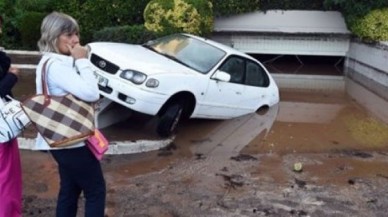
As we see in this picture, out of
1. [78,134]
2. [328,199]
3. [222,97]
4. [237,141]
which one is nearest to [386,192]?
[328,199]

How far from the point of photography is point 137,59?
8.02 m

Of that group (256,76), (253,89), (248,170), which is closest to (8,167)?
(248,170)

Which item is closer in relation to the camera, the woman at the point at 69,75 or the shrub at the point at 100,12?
the woman at the point at 69,75

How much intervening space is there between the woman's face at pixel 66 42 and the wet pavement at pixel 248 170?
2.16m

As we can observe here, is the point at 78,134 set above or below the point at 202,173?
above

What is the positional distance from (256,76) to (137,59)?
2728 millimetres

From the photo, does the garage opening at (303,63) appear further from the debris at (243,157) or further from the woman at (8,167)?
the woman at (8,167)

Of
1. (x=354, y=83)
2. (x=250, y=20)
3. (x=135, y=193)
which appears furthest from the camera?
(x=250, y=20)

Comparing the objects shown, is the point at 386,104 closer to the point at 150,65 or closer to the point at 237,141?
the point at 237,141

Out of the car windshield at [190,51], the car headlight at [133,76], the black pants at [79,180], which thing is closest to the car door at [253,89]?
the car windshield at [190,51]

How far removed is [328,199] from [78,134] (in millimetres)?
3305

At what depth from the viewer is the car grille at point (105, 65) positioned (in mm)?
7758

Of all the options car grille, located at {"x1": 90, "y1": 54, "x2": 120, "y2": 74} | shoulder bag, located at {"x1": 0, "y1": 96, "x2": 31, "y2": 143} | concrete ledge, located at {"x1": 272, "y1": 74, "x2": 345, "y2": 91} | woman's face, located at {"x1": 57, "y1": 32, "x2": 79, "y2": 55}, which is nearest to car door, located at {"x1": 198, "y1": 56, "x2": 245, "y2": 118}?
car grille, located at {"x1": 90, "y1": 54, "x2": 120, "y2": 74}

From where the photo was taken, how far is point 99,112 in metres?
8.31
